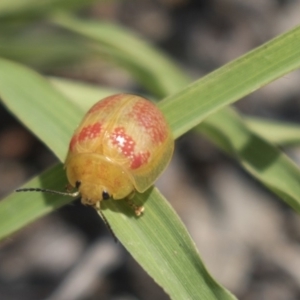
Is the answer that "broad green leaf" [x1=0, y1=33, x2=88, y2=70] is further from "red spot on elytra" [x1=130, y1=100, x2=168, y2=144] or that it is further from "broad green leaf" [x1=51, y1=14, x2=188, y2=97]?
"red spot on elytra" [x1=130, y1=100, x2=168, y2=144]

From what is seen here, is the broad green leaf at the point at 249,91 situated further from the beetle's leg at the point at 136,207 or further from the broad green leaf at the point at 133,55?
the broad green leaf at the point at 133,55

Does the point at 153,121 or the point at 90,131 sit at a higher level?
the point at 153,121

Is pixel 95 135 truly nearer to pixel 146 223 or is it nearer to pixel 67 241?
pixel 146 223

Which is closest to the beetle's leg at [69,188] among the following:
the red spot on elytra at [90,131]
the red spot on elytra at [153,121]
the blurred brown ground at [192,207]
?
the red spot on elytra at [90,131]

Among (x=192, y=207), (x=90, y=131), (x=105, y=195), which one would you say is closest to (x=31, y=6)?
(x=90, y=131)

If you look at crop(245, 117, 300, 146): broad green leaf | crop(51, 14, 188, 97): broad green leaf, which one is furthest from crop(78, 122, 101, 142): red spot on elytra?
crop(51, 14, 188, 97): broad green leaf

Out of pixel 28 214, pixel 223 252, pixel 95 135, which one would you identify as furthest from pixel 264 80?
pixel 223 252

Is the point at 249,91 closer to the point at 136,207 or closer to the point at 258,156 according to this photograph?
the point at 258,156
